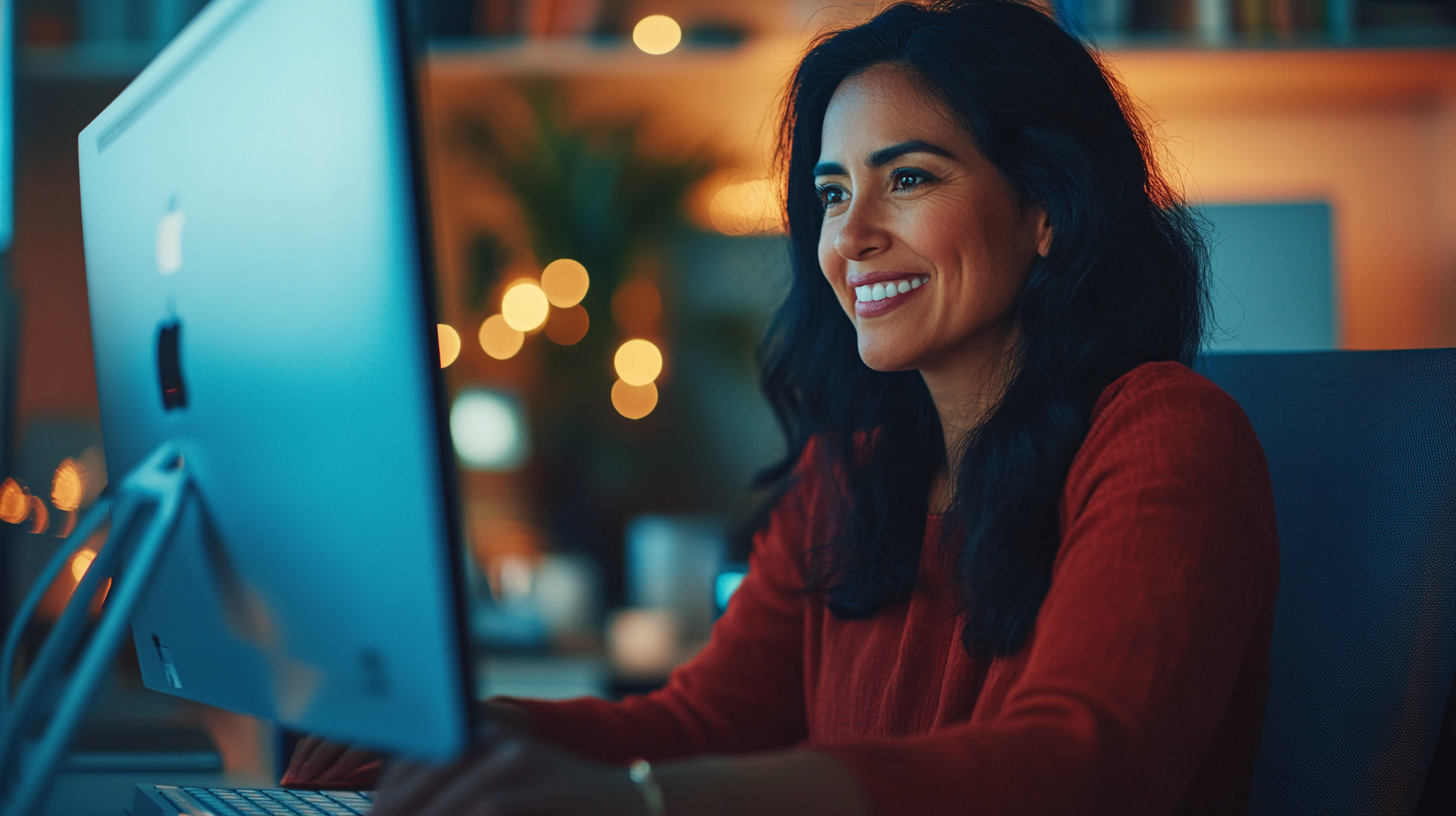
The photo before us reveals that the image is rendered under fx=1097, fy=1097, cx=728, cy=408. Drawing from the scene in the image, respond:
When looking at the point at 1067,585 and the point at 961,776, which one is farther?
the point at 1067,585

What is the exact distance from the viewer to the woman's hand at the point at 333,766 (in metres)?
0.77

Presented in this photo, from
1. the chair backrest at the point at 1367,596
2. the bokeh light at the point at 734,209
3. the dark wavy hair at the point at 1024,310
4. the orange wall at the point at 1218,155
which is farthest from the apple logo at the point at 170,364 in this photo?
the orange wall at the point at 1218,155

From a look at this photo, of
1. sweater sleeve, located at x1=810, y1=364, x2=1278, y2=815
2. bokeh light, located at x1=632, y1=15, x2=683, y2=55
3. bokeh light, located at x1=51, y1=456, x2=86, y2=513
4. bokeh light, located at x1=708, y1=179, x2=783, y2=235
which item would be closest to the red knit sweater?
sweater sleeve, located at x1=810, y1=364, x2=1278, y2=815

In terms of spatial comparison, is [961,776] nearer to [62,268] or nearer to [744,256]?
[744,256]

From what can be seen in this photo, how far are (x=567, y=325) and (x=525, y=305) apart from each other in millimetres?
122

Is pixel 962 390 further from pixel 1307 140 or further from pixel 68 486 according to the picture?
pixel 1307 140

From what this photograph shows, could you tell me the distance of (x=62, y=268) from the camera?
2807 millimetres

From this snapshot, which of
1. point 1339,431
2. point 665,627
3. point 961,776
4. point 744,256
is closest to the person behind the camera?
point 961,776

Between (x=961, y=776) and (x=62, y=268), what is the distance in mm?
2967

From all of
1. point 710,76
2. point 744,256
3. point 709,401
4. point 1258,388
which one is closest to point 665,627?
point 709,401

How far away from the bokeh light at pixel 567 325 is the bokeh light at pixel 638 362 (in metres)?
0.11

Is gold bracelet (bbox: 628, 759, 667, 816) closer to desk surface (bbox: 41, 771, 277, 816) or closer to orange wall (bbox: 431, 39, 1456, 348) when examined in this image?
desk surface (bbox: 41, 771, 277, 816)

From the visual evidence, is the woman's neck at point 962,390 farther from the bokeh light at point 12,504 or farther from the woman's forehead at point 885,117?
the bokeh light at point 12,504

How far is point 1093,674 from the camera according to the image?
0.58 m
